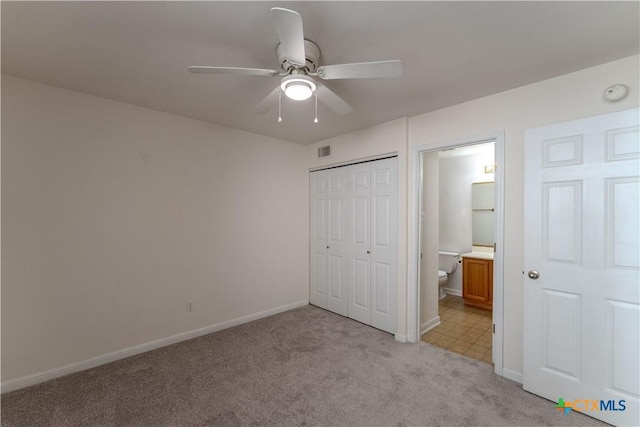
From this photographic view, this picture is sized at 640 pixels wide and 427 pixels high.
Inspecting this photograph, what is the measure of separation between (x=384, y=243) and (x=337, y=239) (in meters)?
0.79

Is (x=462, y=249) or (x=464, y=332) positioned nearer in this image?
(x=464, y=332)

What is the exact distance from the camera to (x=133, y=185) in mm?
2727

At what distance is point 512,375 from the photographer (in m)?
2.32

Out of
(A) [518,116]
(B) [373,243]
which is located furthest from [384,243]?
(A) [518,116]

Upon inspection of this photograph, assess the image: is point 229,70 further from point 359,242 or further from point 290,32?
point 359,242

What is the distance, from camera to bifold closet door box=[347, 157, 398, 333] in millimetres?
3188

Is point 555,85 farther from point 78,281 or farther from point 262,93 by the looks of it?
point 78,281

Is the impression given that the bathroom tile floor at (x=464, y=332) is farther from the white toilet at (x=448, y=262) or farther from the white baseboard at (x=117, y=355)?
the white baseboard at (x=117, y=355)

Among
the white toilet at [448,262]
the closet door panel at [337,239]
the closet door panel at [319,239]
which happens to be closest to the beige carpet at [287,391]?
the closet door panel at [337,239]

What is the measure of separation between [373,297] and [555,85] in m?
2.69

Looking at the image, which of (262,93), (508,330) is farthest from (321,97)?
(508,330)

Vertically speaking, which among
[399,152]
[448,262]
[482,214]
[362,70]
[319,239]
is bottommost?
[448,262]

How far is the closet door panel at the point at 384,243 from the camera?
3.16 metres

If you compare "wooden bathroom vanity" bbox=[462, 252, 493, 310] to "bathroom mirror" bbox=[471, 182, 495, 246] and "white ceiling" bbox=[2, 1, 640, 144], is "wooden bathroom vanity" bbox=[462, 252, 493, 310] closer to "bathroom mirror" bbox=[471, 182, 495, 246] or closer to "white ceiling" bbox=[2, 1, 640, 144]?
"bathroom mirror" bbox=[471, 182, 495, 246]
